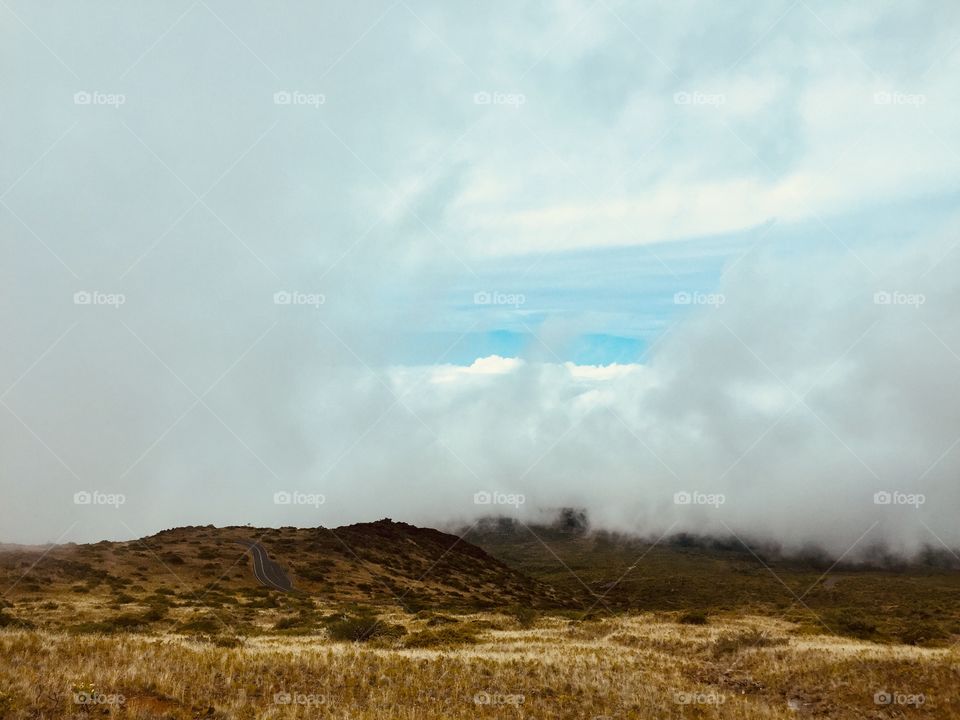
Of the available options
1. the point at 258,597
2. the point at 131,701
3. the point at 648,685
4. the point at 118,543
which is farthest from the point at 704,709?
the point at 118,543

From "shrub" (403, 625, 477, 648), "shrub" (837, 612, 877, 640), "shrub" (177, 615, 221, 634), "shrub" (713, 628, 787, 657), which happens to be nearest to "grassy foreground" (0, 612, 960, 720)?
"shrub" (713, 628, 787, 657)

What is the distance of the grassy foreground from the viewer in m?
14.4

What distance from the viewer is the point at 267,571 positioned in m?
77.4

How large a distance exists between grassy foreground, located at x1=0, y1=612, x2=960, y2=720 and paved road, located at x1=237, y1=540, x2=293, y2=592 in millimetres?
48428

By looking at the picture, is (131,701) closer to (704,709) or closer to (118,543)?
(704,709)

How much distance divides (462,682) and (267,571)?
66900 millimetres

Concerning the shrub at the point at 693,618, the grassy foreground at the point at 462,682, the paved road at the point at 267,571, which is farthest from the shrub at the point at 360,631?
the paved road at the point at 267,571

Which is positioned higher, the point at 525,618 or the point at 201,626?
the point at 201,626

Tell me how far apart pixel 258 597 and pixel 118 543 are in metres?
34.3

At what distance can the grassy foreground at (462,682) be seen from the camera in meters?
14.4

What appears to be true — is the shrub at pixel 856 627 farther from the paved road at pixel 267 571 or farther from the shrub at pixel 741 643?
the paved road at pixel 267 571

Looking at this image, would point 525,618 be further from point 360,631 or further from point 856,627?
point 856,627

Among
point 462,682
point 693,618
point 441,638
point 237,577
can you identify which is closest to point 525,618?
point 693,618

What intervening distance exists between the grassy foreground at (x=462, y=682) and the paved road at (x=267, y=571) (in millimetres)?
48428
